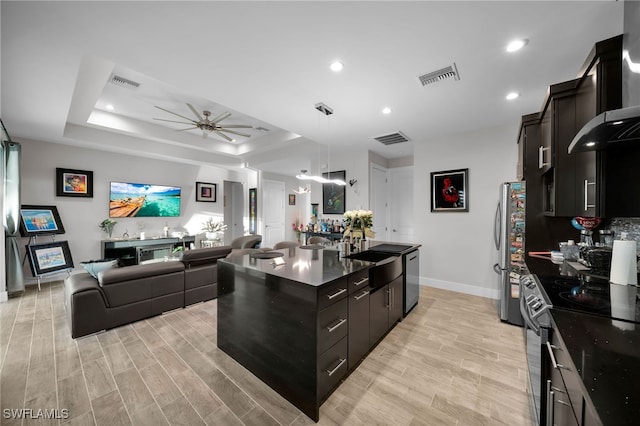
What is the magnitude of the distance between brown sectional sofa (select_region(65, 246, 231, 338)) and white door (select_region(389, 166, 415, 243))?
406 centimetres

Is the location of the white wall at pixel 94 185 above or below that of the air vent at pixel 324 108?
below

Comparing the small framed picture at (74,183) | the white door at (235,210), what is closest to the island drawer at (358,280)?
the small framed picture at (74,183)

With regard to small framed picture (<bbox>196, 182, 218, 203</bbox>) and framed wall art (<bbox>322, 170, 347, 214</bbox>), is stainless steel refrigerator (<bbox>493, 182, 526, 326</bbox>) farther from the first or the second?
small framed picture (<bbox>196, 182, 218, 203</bbox>)

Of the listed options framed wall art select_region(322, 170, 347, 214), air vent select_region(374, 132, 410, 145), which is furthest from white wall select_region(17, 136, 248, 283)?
air vent select_region(374, 132, 410, 145)

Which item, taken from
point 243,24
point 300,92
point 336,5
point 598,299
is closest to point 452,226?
point 598,299

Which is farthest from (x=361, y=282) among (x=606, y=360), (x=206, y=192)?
(x=206, y=192)

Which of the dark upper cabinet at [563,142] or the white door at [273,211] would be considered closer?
the dark upper cabinet at [563,142]

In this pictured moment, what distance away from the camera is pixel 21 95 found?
273cm

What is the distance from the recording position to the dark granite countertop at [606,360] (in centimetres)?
61

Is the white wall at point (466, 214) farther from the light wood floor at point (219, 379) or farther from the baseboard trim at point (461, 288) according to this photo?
the light wood floor at point (219, 379)

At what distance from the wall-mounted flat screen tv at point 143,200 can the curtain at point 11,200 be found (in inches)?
58.9

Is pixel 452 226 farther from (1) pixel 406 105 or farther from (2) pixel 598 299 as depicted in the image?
(2) pixel 598 299

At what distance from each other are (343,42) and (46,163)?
591cm

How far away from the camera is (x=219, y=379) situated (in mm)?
1938
